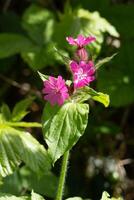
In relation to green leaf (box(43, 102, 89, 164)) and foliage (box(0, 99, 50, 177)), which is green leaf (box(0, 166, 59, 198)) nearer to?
foliage (box(0, 99, 50, 177))

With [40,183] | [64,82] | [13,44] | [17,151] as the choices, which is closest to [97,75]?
[13,44]

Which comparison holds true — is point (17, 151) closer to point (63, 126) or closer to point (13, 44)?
Answer: point (63, 126)

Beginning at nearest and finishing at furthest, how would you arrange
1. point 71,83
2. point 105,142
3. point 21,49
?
1. point 71,83
2. point 21,49
3. point 105,142

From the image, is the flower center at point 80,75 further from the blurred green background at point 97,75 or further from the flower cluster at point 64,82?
the blurred green background at point 97,75

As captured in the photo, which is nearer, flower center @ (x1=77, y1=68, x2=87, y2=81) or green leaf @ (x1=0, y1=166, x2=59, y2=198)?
flower center @ (x1=77, y1=68, x2=87, y2=81)

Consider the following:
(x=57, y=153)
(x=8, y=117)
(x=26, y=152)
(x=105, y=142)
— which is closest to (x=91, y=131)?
(x=105, y=142)

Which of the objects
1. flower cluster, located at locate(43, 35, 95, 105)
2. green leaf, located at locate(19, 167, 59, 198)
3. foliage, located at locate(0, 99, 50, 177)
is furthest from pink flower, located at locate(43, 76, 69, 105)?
green leaf, located at locate(19, 167, 59, 198)

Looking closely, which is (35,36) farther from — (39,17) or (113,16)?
(113,16)
